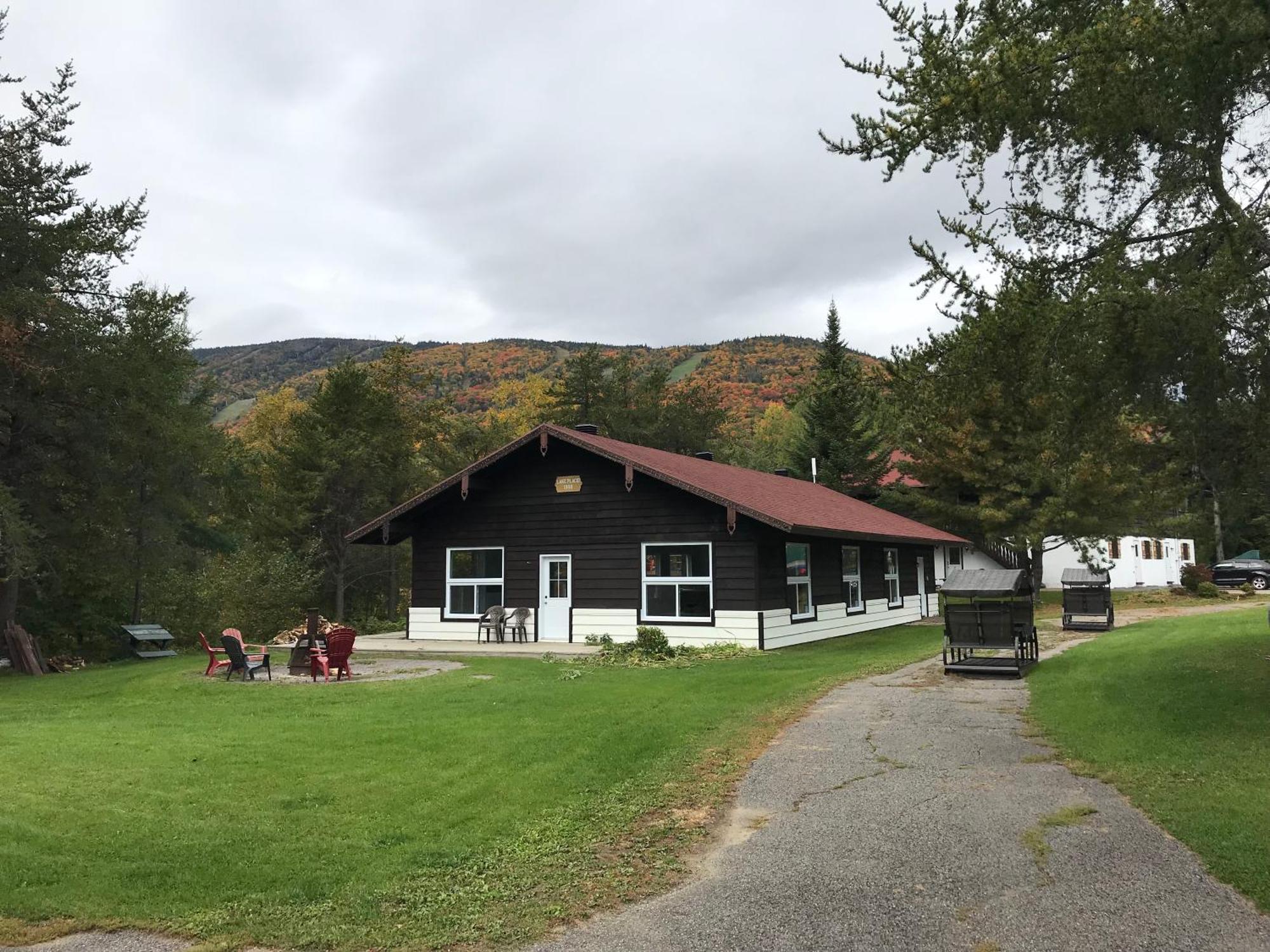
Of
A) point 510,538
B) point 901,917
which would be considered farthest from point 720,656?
point 901,917

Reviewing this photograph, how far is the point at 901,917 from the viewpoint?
4.05 m

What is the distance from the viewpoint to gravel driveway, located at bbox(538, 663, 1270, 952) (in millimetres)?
3846

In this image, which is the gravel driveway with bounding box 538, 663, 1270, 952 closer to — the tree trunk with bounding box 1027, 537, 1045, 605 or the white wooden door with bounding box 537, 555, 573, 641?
the white wooden door with bounding box 537, 555, 573, 641

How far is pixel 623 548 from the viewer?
18.8 m

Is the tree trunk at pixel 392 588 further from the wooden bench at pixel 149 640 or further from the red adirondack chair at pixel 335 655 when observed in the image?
the red adirondack chair at pixel 335 655

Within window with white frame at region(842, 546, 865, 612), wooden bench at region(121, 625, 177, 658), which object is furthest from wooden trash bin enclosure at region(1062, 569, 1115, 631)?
wooden bench at region(121, 625, 177, 658)

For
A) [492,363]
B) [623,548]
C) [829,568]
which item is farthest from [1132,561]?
[492,363]

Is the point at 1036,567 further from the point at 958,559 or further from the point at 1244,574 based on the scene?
the point at 1244,574

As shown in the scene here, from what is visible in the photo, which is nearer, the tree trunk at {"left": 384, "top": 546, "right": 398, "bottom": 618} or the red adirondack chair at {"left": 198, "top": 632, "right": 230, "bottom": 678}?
the red adirondack chair at {"left": 198, "top": 632, "right": 230, "bottom": 678}

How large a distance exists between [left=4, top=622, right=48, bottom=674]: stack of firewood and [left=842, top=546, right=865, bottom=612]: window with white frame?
17.1 meters

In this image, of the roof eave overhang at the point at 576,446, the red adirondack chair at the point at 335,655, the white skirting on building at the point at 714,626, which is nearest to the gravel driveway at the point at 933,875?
the red adirondack chair at the point at 335,655

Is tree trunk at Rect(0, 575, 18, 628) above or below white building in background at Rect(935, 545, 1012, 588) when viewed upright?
below

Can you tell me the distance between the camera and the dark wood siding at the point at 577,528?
17.7 meters

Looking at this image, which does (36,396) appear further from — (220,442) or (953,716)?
(953,716)
